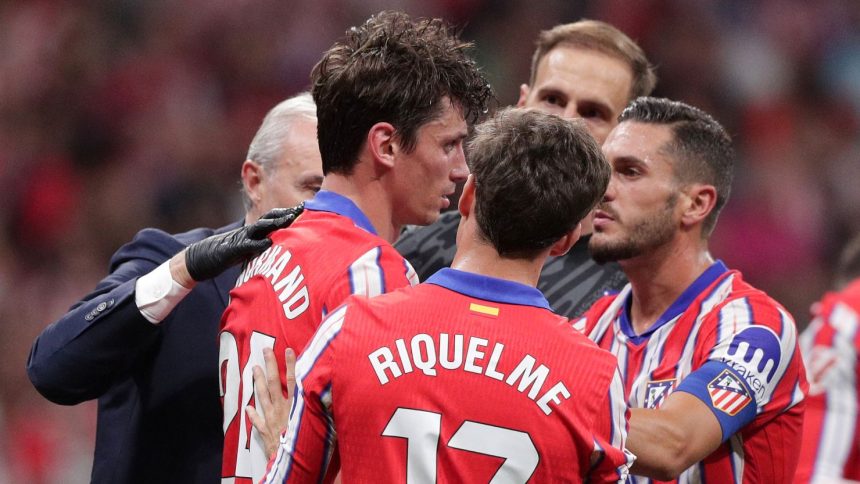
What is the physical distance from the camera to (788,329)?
3000 millimetres

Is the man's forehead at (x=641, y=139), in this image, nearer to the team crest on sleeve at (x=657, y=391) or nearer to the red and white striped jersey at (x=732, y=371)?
the red and white striped jersey at (x=732, y=371)

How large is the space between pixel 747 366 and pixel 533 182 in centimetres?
102

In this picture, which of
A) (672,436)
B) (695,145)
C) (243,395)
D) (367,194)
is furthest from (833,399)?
(243,395)

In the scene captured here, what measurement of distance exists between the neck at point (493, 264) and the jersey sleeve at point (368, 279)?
0.16 metres

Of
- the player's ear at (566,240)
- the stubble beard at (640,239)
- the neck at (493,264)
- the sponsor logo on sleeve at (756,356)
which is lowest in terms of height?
the sponsor logo on sleeve at (756,356)

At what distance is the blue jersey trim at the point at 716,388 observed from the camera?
281 centimetres

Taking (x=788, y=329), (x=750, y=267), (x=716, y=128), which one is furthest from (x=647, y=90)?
(x=750, y=267)

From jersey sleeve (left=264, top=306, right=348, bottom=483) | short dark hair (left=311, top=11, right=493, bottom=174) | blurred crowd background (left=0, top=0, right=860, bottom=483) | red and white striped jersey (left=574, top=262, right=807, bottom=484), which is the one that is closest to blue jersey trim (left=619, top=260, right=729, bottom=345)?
red and white striped jersey (left=574, top=262, right=807, bottom=484)

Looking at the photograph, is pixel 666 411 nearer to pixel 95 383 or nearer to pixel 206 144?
pixel 95 383

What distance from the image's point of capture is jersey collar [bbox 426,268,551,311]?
220 cm

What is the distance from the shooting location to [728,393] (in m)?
2.84

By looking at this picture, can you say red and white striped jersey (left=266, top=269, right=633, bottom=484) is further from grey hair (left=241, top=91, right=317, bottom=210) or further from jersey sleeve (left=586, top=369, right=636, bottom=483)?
grey hair (left=241, top=91, right=317, bottom=210)

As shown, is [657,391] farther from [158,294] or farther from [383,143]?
[158,294]

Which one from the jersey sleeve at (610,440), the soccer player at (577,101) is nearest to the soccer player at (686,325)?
the soccer player at (577,101)
